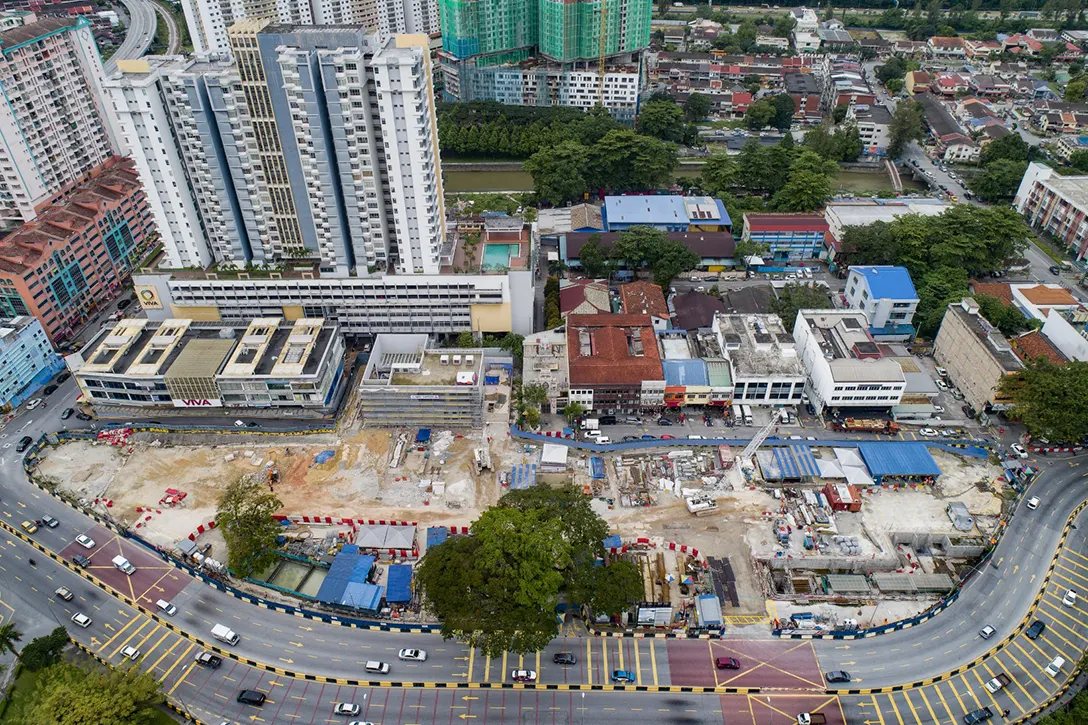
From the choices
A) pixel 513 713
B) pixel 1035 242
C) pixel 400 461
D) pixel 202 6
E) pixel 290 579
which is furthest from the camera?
pixel 202 6

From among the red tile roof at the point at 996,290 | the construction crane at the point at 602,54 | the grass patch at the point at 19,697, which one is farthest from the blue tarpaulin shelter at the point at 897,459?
the construction crane at the point at 602,54

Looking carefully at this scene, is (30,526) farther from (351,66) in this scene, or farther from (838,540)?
(838,540)

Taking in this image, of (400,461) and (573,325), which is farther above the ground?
(573,325)

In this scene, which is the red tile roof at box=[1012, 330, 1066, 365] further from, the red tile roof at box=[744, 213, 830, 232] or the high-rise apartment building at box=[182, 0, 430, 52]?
the high-rise apartment building at box=[182, 0, 430, 52]

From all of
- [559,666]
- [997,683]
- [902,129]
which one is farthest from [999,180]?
[559,666]

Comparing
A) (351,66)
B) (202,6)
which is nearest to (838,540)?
(351,66)

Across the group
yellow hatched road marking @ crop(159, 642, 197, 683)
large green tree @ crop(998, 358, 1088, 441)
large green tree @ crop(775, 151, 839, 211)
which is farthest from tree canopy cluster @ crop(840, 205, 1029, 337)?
yellow hatched road marking @ crop(159, 642, 197, 683)

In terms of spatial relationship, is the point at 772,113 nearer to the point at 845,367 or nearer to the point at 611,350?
the point at 845,367
